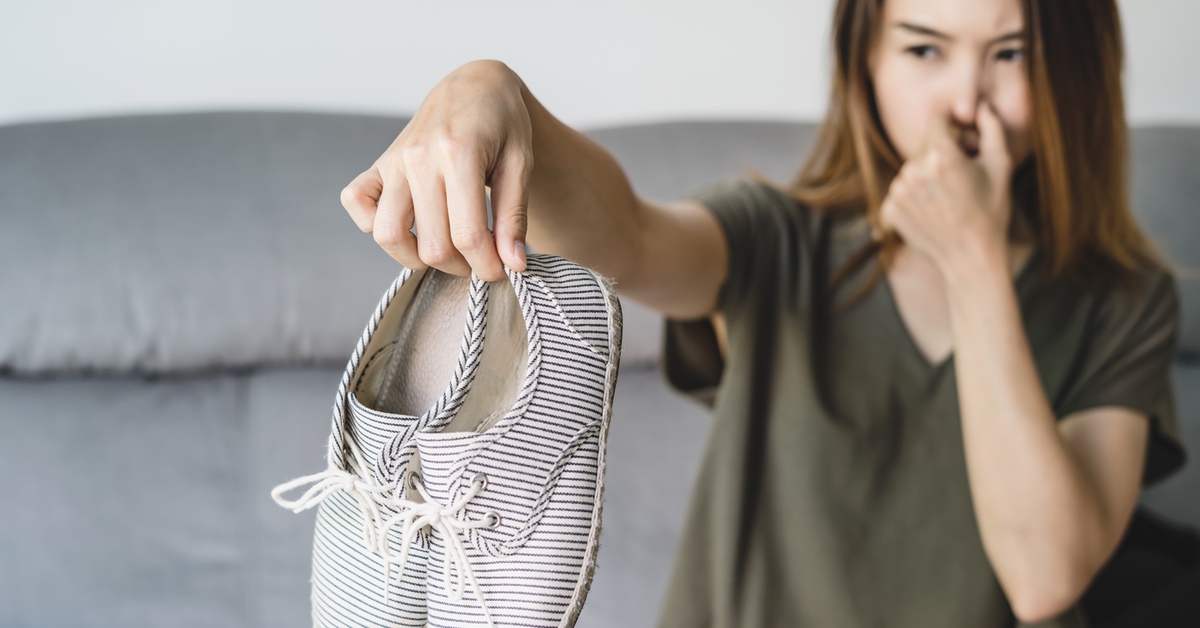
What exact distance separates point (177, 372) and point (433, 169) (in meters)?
0.87

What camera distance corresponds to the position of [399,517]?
44 centimetres

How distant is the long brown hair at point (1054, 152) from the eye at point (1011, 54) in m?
0.01

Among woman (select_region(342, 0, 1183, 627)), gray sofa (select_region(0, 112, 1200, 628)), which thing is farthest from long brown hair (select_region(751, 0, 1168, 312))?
gray sofa (select_region(0, 112, 1200, 628))

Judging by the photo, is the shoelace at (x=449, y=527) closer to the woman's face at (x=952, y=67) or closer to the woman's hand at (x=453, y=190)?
the woman's hand at (x=453, y=190)

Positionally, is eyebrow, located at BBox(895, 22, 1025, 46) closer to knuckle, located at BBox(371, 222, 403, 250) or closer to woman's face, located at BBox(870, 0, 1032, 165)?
woman's face, located at BBox(870, 0, 1032, 165)

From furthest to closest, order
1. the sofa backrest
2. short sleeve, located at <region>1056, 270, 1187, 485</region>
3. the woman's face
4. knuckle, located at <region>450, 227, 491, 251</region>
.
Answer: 1. the sofa backrest
2. short sleeve, located at <region>1056, 270, 1187, 485</region>
3. the woman's face
4. knuckle, located at <region>450, 227, 491, 251</region>

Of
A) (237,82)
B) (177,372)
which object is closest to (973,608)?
(177,372)

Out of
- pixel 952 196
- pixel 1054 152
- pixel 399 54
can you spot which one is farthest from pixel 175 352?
pixel 1054 152

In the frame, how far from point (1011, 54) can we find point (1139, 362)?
34 cm

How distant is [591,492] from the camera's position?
0.45 meters

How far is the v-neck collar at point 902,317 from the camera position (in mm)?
898

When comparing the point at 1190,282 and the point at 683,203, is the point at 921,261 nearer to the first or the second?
the point at 683,203

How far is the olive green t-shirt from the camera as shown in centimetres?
87

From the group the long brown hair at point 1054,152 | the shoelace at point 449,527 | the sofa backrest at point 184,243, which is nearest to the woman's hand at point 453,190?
the shoelace at point 449,527
